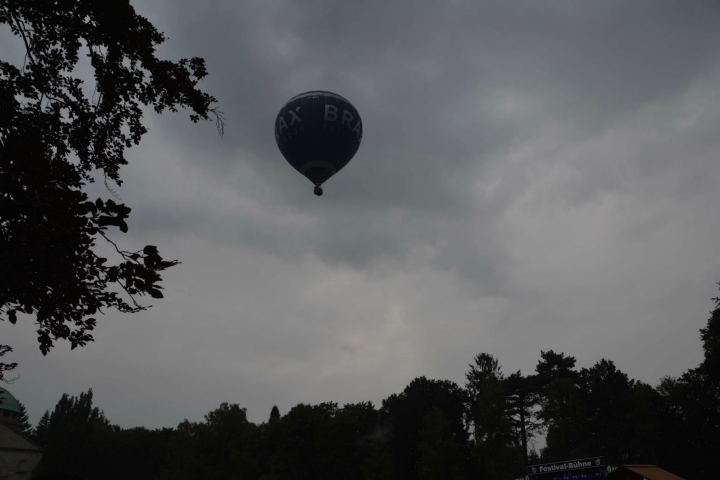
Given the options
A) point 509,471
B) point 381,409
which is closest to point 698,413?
point 509,471

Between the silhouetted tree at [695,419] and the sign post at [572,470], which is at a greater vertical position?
the silhouetted tree at [695,419]

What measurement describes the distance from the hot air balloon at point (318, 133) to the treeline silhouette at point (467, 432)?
105ft

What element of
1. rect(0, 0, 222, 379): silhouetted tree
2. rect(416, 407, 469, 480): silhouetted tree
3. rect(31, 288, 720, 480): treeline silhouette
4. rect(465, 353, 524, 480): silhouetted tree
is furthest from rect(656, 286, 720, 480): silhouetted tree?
rect(0, 0, 222, 379): silhouetted tree

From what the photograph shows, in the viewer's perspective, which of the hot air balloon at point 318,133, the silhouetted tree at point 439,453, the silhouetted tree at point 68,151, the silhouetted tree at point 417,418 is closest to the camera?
the silhouetted tree at point 68,151

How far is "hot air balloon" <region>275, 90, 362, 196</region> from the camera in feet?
90.7

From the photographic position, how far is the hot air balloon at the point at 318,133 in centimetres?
2766

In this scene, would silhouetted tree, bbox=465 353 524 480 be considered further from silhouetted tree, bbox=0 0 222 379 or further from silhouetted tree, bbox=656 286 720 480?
silhouetted tree, bbox=0 0 222 379

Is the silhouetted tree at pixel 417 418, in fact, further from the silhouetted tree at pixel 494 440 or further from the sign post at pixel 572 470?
the sign post at pixel 572 470

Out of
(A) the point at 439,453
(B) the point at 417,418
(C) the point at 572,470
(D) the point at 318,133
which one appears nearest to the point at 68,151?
(D) the point at 318,133

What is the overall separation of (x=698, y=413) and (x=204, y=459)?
5998cm

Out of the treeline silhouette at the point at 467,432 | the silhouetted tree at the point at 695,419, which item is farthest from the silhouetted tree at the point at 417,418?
the silhouetted tree at the point at 695,419

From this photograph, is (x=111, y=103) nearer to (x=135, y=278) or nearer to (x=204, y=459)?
(x=135, y=278)

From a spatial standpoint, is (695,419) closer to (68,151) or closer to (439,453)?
(439,453)

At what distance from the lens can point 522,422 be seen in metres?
63.1
